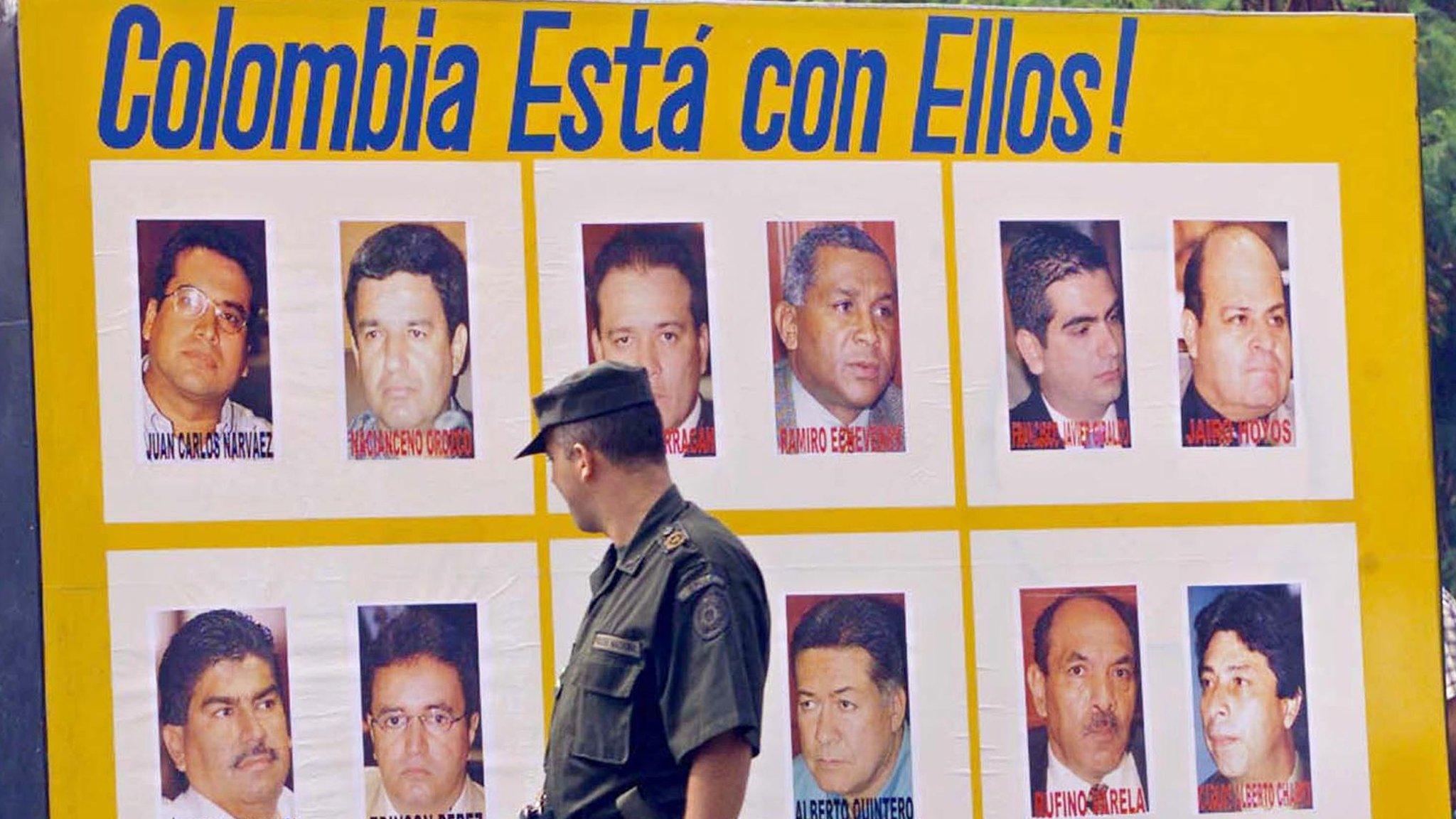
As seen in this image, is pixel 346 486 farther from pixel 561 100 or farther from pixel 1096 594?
pixel 1096 594

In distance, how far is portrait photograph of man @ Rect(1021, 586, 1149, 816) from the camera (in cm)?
523

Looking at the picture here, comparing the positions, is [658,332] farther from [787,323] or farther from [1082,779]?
[1082,779]

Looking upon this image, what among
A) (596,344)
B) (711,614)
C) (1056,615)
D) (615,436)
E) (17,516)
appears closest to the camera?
(711,614)

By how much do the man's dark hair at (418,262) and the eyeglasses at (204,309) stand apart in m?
0.22

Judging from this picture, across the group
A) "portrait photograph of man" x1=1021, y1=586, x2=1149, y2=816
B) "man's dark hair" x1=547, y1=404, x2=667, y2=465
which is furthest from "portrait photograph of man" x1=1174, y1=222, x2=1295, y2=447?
"man's dark hair" x1=547, y1=404, x2=667, y2=465

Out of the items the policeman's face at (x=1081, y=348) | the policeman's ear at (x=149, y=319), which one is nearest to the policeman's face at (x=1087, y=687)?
the policeman's face at (x=1081, y=348)

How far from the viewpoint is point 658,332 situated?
199 inches

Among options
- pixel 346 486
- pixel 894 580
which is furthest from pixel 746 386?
pixel 346 486

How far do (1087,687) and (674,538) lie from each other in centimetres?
180

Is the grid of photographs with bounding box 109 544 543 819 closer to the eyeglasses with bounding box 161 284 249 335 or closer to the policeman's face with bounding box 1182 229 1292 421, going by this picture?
the eyeglasses with bounding box 161 284 249 335

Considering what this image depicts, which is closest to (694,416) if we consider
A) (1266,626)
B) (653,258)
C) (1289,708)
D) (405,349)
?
(653,258)

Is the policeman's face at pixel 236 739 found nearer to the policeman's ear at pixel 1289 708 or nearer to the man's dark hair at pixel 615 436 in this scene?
the man's dark hair at pixel 615 436

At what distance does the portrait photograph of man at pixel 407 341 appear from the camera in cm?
489

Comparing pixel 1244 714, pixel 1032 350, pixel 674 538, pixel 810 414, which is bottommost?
pixel 1244 714
